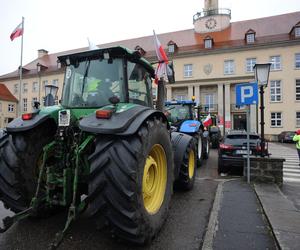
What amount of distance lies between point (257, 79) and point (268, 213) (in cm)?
444

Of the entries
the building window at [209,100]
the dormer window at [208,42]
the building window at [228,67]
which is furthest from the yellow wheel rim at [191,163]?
the dormer window at [208,42]

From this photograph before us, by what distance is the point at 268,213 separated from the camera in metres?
4.35

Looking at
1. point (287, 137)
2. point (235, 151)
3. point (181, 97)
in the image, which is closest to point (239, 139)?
point (235, 151)

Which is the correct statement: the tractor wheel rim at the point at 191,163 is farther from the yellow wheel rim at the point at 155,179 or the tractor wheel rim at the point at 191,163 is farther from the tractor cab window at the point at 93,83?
the tractor cab window at the point at 93,83

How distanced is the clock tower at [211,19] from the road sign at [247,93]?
38217 mm

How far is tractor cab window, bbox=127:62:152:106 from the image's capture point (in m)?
3.85

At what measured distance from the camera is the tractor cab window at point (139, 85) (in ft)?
12.6

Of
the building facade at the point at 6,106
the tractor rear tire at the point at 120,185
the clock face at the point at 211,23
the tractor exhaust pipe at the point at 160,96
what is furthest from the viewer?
the building facade at the point at 6,106

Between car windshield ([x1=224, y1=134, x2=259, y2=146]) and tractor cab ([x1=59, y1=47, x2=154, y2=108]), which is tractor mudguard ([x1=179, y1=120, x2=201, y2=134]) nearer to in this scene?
car windshield ([x1=224, y1=134, x2=259, y2=146])

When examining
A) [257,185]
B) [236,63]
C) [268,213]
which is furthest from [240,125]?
[268,213]

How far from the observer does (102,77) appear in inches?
149

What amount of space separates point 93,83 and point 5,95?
179 ft

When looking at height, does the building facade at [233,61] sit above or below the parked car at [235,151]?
above

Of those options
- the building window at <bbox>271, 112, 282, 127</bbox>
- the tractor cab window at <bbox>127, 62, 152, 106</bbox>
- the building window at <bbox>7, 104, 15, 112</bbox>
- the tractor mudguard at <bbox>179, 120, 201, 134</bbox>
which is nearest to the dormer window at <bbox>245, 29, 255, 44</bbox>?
the building window at <bbox>271, 112, 282, 127</bbox>
